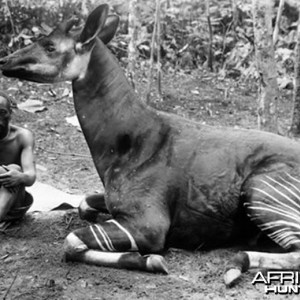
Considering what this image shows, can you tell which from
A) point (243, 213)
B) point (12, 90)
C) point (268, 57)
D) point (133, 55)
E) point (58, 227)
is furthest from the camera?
point (12, 90)

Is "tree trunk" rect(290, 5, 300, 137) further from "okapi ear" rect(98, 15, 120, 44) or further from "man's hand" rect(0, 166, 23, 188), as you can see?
"man's hand" rect(0, 166, 23, 188)

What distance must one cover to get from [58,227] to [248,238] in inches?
62.9

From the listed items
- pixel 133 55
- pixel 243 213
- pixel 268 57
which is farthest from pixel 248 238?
pixel 133 55

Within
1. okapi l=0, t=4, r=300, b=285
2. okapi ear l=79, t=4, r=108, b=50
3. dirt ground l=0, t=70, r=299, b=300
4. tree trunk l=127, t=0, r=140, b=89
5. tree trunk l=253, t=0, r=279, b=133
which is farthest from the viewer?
tree trunk l=127, t=0, r=140, b=89

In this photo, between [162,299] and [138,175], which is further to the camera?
[138,175]

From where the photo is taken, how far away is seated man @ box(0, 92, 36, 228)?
4.52 meters

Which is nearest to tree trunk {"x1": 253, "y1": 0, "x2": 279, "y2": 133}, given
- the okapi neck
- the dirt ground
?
the dirt ground

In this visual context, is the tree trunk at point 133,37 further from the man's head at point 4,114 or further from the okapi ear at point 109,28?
the man's head at point 4,114

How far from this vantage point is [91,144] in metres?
4.55

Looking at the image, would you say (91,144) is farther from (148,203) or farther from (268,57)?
(268,57)

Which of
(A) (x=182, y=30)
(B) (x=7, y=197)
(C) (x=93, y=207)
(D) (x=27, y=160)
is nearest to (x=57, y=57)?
(D) (x=27, y=160)

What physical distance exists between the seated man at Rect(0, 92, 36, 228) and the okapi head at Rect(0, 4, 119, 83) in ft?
1.20

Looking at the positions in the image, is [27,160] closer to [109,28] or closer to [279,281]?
[109,28]

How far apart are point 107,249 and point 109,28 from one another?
6.19ft
